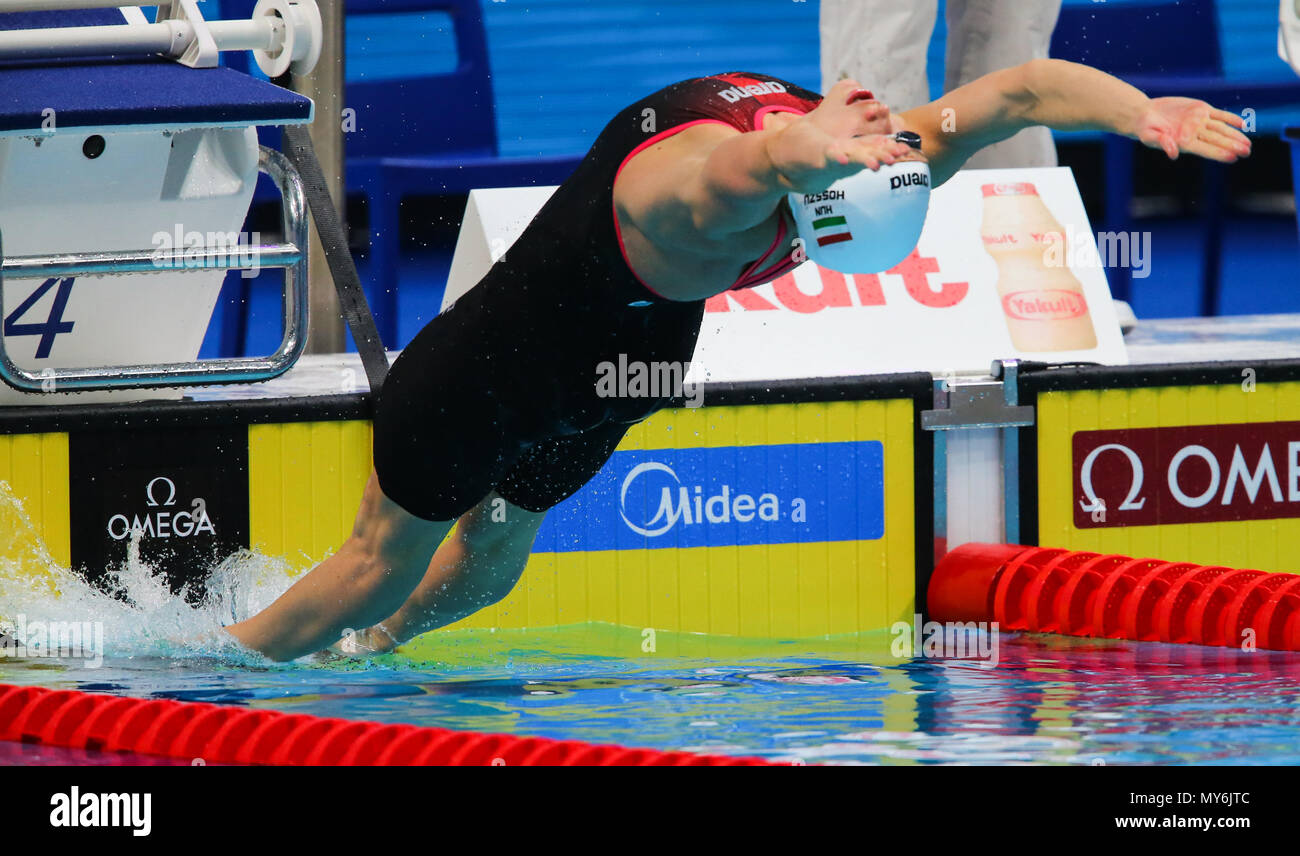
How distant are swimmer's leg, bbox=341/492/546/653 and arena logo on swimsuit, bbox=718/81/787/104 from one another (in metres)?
1.08

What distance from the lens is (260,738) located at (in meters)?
3.05

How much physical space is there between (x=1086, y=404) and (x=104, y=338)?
2320mm

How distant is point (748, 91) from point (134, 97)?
4.48 feet

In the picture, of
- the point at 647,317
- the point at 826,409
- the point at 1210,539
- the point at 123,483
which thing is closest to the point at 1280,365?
the point at 1210,539

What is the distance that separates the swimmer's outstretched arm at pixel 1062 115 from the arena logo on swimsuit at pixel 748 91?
8.9 inches

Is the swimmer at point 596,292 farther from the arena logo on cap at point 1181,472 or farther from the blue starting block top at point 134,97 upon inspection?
the arena logo on cap at point 1181,472

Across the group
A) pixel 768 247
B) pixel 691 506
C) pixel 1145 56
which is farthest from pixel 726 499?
pixel 1145 56

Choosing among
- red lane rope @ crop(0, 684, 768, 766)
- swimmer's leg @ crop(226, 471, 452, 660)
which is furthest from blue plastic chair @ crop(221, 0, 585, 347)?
red lane rope @ crop(0, 684, 768, 766)

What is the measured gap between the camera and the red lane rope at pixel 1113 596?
4.20m

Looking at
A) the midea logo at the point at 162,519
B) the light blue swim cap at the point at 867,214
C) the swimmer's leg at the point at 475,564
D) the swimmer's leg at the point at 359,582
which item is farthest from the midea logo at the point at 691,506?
the light blue swim cap at the point at 867,214

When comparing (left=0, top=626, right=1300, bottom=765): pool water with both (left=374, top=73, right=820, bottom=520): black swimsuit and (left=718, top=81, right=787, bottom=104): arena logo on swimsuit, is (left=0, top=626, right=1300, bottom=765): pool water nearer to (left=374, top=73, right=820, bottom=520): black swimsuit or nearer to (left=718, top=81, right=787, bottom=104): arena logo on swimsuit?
(left=374, top=73, right=820, bottom=520): black swimsuit
